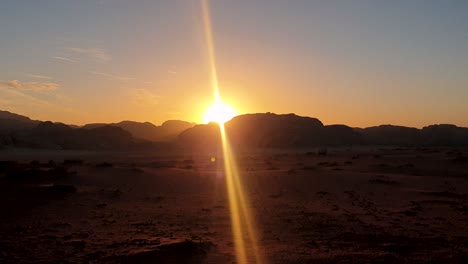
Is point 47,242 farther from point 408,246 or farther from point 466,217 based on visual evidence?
point 466,217

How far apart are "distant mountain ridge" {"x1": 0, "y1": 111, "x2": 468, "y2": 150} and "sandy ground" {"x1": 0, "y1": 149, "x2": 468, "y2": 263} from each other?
202 feet

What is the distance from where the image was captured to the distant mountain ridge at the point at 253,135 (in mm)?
92163

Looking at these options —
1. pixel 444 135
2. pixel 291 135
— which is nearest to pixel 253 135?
pixel 291 135

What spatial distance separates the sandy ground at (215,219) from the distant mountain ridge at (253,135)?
6144 centimetres

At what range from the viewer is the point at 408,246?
10891 mm

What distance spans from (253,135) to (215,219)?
100 m

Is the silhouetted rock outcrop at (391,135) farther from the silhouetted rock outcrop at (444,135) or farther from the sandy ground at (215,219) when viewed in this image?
the sandy ground at (215,219)

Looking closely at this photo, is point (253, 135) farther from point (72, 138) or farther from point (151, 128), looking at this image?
point (151, 128)

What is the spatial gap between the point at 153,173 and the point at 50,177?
242 inches

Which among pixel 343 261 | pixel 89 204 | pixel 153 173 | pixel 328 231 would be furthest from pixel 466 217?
pixel 153 173

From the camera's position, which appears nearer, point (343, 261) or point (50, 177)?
point (343, 261)

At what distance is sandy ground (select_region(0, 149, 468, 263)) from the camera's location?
400 inches

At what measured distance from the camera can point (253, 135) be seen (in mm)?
114938

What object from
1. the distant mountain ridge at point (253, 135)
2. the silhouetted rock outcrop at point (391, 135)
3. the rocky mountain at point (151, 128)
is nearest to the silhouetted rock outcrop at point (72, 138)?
the distant mountain ridge at point (253, 135)
